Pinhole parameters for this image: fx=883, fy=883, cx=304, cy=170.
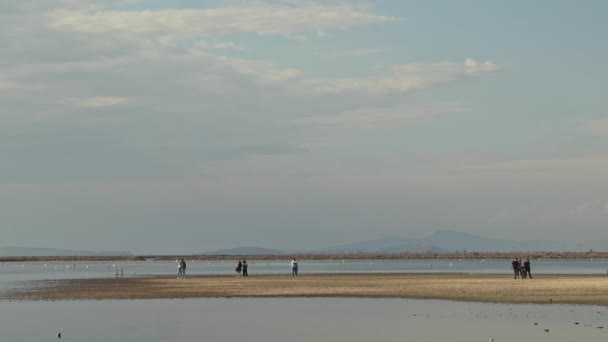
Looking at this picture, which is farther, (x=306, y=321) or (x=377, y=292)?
(x=377, y=292)

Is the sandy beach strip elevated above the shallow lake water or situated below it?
above

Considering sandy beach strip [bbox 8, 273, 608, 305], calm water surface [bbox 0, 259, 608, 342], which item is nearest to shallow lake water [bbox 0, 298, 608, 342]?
calm water surface [bbox 0, 259, 608, 342]

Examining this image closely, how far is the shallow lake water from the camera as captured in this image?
28.0 m

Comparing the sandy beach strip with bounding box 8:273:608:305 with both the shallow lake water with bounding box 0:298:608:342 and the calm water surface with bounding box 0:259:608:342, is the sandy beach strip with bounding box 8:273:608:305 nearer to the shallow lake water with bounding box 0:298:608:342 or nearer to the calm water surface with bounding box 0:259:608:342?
the shallow lake water with bounding box 0:298:608:342

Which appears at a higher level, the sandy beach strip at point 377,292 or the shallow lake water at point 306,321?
the sandy beach strip at point 377,292

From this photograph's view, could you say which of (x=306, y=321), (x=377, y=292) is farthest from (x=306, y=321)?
(x=377, y=292)

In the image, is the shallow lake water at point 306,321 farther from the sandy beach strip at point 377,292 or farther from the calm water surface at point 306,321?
the sandy beach strip at point 377,292

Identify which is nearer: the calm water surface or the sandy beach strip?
the calm water surface

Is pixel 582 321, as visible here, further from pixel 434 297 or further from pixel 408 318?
pixel 434 297

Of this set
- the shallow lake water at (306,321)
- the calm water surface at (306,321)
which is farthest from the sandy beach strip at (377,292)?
the calm water surface at (306,321)

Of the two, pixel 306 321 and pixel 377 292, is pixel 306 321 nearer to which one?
pixel 306 321

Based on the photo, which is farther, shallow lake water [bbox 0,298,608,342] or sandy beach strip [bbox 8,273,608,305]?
sandy beach strip [bbox 8,273,608,305]

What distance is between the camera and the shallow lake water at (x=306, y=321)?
28.0m

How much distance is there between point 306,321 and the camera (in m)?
32.7
